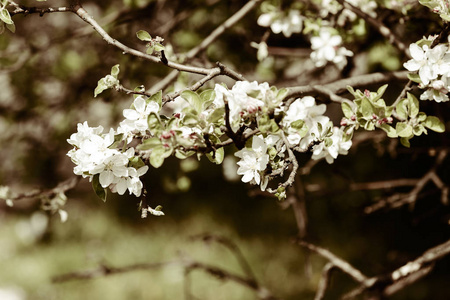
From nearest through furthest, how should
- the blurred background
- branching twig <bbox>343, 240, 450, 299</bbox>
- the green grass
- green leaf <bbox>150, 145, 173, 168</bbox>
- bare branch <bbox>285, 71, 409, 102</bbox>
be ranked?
green leaf <bbox>150, 145, 173, 168</bbox>
bare branch <bbox>285, 71, 409, 102</bbox>
branching twig <bbox>343, 240, 450, 299</bbox>
the blurred background
the green grass

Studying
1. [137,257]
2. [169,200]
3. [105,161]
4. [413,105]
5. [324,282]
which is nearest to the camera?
[105,161]

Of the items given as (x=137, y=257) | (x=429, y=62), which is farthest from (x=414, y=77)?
(x=137, y=257)

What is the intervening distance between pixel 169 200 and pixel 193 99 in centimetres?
249

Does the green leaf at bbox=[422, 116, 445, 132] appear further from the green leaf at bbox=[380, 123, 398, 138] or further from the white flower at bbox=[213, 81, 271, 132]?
the white flower at bbox=[213, 81, 271, 132]

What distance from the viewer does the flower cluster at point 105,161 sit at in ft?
3.52

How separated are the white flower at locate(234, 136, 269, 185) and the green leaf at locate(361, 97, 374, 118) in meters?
0.26

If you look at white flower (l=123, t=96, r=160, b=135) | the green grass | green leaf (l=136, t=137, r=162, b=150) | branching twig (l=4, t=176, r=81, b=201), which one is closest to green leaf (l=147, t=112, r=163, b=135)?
green leaf (l=136, t=137, r=162, b=150)

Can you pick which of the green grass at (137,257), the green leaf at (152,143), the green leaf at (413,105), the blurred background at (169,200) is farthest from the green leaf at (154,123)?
the green grass at (137,257)

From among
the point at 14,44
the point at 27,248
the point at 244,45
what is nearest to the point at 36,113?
the point at 14,44

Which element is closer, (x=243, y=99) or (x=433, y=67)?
(x=243, y=99)

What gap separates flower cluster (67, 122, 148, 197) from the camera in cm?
107

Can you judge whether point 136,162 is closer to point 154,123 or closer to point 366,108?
point 154,123

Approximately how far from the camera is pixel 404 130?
3.85 feet

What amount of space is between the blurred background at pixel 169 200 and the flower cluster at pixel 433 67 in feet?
3.50
